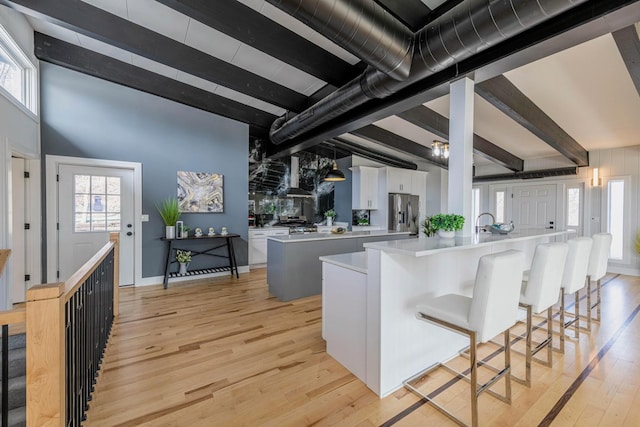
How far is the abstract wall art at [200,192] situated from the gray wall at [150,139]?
101 mm

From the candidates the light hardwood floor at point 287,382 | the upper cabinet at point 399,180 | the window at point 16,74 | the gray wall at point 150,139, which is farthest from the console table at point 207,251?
the upper cabinet at point 399,180

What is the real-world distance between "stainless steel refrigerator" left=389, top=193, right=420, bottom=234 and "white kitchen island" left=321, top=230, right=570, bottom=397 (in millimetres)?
4599

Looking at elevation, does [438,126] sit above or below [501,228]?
above

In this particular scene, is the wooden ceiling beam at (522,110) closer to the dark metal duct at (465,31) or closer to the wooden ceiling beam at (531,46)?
the wooden ceiling beam at (531,46)

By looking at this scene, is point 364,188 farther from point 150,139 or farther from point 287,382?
point 287,382

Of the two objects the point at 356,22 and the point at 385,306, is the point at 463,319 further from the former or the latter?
the point at 356,22

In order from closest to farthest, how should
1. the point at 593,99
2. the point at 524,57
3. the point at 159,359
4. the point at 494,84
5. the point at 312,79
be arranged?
the point at 524,57, the point at 159,359, the point at 494,84, the point at 593,99, the point at 312,79

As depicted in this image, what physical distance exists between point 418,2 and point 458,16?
0.56 m

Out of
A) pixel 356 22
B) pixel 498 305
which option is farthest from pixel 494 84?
pixel 498 305

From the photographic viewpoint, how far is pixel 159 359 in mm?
2338

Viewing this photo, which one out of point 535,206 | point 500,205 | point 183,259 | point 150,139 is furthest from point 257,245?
point 535,206

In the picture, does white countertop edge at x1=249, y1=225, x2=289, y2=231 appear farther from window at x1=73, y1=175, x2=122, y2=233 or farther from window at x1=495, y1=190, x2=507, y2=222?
window at x1=495, y1=190, x2=507, y2=222

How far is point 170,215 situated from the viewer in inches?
175

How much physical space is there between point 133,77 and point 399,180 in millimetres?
5967
